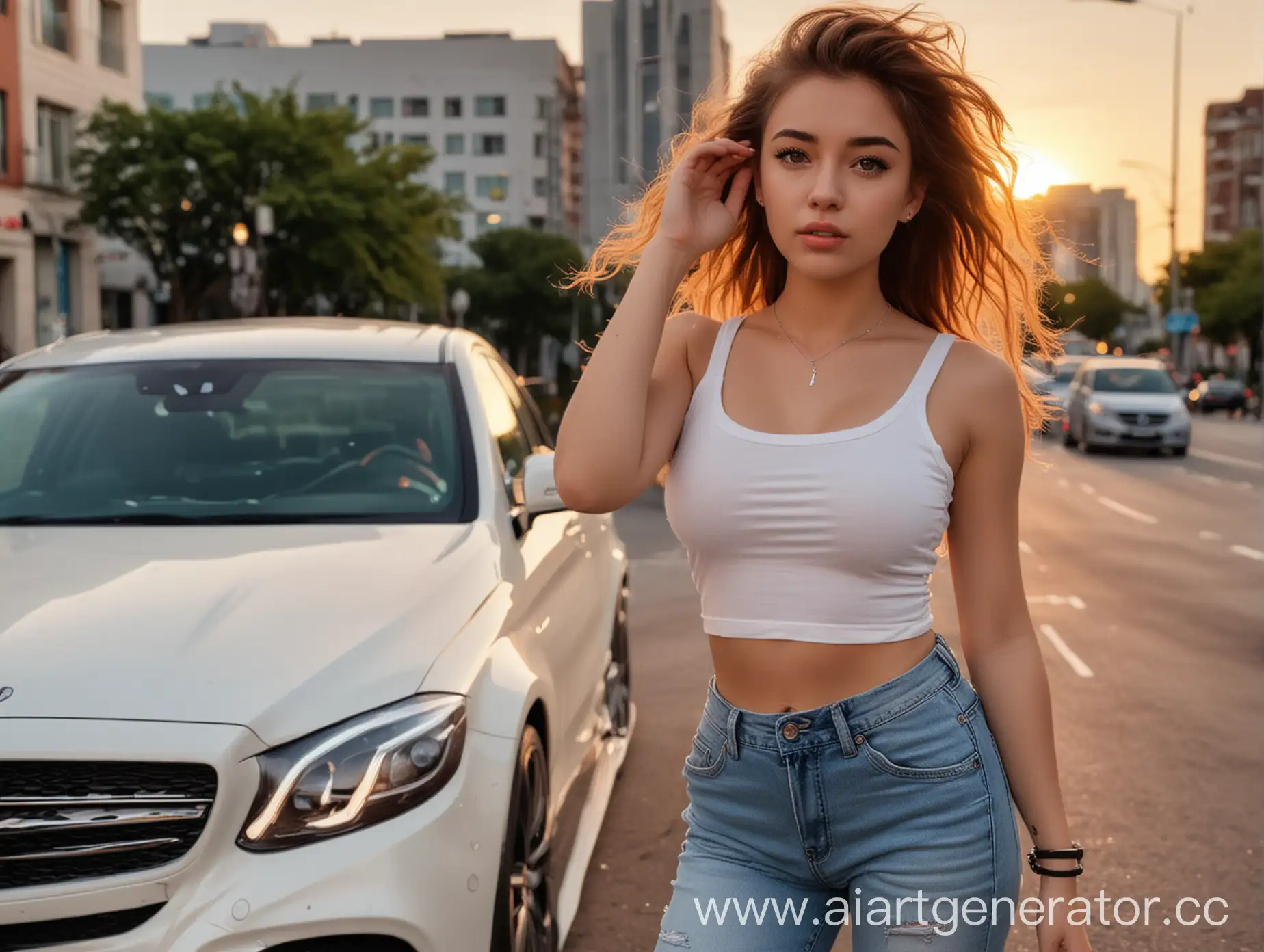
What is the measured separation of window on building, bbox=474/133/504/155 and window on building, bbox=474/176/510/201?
1.65 m

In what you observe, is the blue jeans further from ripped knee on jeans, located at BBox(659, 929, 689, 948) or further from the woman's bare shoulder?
the woman's bare shoulder

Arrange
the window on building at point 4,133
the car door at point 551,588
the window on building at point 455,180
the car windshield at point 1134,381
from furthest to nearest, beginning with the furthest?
the window on building at point 455,180 < the window on building at point 4,133 < the car windshield at point 1134,381 < the car door at point 551,588

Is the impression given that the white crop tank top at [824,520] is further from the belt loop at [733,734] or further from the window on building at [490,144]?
the window on building at [490,144]

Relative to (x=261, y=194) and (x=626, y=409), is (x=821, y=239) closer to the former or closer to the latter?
(x=626, y=409)

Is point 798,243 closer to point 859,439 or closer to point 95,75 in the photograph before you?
point 859,439

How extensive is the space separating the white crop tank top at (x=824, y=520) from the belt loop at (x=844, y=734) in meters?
0.10

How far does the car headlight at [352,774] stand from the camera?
109 inches

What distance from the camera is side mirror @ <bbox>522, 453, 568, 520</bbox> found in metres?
4.21

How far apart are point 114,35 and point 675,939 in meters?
47.1

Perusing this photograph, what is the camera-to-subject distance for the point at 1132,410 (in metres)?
28.0

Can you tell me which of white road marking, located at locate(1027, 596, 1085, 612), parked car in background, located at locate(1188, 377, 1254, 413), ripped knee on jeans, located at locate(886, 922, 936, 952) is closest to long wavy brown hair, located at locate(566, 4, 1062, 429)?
ripped knee on jeans, located at locate(886, 922, 936, 952)

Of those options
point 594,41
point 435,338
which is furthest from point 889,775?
point 594,41

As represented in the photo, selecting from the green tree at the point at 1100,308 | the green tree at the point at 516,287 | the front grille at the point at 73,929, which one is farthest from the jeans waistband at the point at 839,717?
the green tree at the point at 1100,308

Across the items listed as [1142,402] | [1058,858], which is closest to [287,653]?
[1058,858]
